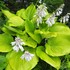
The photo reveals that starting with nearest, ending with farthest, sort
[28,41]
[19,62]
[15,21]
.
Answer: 1. [19,62]
2. [28,41]
3. [15,21]

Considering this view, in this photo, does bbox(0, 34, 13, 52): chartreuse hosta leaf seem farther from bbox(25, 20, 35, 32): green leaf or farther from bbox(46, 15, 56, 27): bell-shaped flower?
bbox(46, 15, 56, 27): bell-shaped flower

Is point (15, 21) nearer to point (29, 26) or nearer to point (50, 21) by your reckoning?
point (29, 26)

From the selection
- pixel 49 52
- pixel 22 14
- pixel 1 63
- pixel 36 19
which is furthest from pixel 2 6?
pixel 1 63

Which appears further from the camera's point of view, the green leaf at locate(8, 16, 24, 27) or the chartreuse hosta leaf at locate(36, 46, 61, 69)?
the green leaf at locate(8, 16, 24, 27)

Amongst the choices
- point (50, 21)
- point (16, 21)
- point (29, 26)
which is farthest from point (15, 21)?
point (50, 21)

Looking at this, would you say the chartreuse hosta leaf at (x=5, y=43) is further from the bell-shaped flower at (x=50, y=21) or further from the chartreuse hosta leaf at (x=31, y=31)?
the bell-shaped flower at (x=50, y=21)

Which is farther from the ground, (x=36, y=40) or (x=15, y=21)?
(x=15, y=21)

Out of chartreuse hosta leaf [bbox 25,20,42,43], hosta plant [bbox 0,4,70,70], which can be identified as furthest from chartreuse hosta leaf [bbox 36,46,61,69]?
chartreuse hosta leaf [bbox 25,20,42,43]
